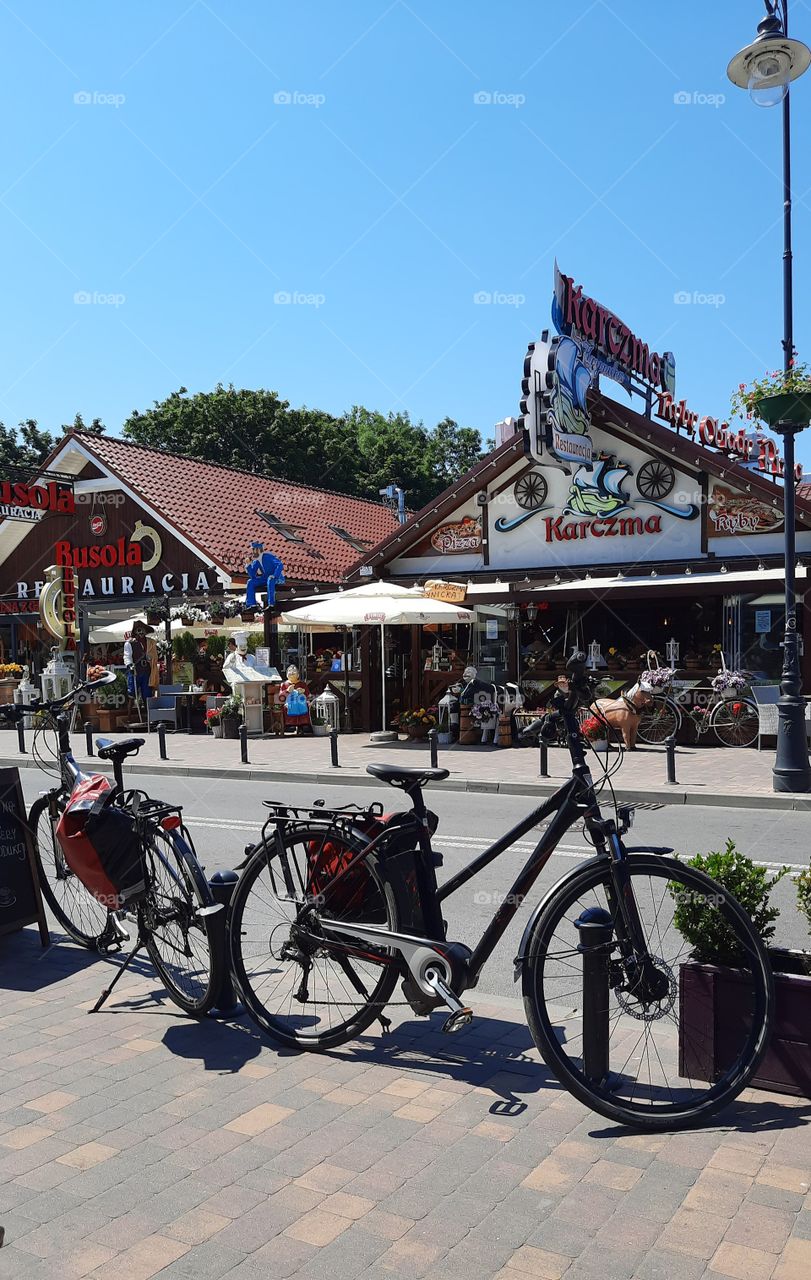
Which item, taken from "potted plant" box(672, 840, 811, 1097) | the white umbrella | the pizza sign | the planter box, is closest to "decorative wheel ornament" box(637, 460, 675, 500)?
the pizza sign

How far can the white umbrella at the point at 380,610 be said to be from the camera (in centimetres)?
1692

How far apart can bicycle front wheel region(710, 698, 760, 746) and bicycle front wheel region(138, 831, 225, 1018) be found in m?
12.6

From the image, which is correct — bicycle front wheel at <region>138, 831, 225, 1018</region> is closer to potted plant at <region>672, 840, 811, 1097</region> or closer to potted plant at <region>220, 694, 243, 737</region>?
potted plant at <region>672, 840, 811, 1097</region>

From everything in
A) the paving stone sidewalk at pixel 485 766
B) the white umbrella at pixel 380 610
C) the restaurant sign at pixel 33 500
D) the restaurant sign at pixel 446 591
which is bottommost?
the paving stone sidewalk at pixel 485 766

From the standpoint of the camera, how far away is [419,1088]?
12.4 ft

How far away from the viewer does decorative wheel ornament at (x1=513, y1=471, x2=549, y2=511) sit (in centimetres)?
1972

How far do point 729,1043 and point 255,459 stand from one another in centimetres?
Result: 4753

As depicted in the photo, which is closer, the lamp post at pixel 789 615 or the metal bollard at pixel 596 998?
the metal bollard at pixel 596 998

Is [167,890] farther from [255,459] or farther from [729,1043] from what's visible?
[255,459]

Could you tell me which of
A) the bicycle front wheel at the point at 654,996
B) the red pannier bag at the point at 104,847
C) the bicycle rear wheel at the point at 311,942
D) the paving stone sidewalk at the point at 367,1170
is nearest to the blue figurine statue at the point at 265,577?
the red pannier bag at the point at 104,847

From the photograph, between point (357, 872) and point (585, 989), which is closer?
point (585, 989)

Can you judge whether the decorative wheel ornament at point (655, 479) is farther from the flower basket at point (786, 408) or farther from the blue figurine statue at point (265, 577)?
the flower basket at point (786, 408)

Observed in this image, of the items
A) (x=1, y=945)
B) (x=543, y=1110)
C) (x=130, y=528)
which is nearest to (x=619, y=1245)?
(x=543, y=1110)

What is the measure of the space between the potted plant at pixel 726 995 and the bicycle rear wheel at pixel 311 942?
1.14 m
